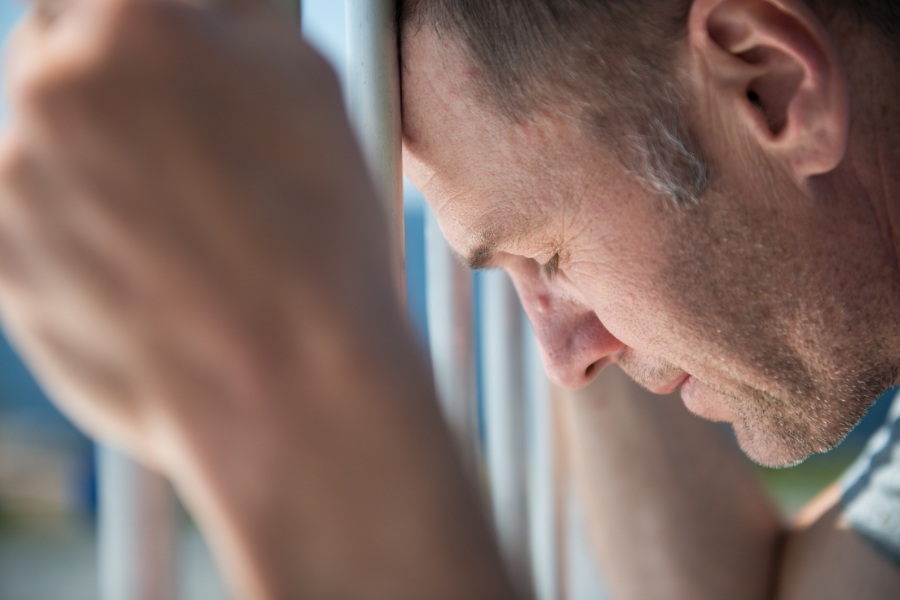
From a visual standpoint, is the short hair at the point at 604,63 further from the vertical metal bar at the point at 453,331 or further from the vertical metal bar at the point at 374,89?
the vertical metal bar at the point at 453,331

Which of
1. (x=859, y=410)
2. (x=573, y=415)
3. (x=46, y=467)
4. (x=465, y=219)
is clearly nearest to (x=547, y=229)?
(x=465, y=219)

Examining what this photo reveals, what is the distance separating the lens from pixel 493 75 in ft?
1.87

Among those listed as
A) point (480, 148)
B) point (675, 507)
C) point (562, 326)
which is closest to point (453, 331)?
point (562, 326)

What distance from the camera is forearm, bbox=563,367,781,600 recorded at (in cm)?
101

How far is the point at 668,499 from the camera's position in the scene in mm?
1028

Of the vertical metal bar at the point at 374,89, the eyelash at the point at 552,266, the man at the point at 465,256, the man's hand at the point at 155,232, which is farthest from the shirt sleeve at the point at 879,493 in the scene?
the man's hand at the point at 155,232

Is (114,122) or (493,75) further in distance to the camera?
(493,75)

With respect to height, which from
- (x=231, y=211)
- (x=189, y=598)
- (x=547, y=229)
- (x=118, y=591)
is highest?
(x=547, y=229)

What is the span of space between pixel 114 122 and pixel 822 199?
606 mm

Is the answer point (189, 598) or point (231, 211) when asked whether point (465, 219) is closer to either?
point (231, 211)

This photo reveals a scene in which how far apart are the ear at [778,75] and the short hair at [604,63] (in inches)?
1.1

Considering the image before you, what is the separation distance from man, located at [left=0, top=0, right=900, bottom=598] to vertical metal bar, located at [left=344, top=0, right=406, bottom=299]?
104 millimetres

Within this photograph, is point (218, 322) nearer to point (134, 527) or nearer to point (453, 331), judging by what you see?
point (134, 527)

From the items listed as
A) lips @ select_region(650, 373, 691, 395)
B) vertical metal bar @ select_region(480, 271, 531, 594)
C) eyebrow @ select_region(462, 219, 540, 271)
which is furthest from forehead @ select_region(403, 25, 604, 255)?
vertical metal bar @ select_region(480, 271, 531, 594)
